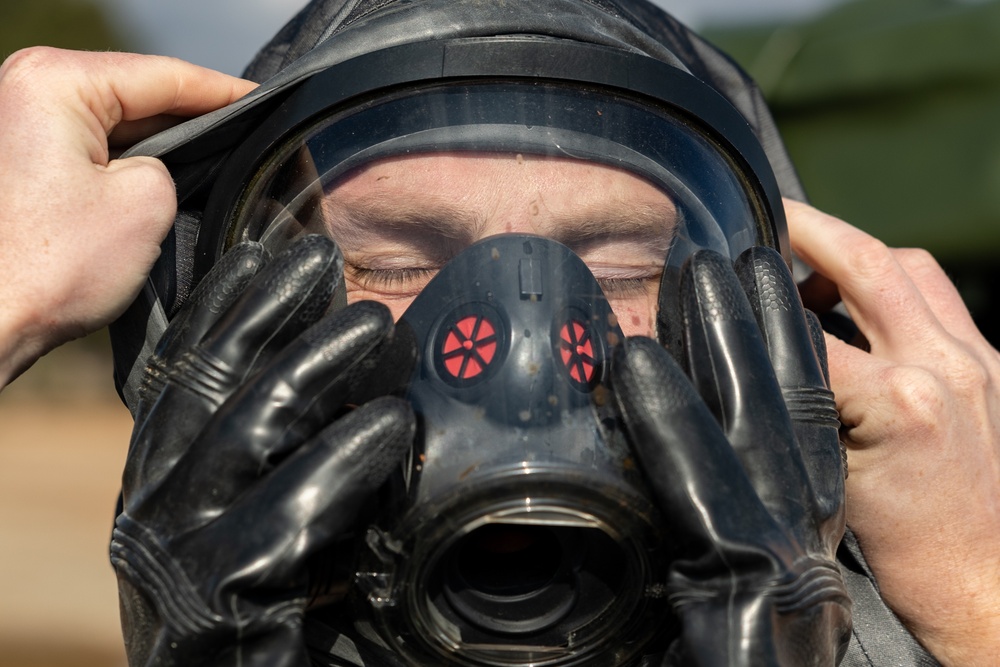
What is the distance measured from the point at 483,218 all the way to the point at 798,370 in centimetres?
52

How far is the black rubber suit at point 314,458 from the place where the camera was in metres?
1.27

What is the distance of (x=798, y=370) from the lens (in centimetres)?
158

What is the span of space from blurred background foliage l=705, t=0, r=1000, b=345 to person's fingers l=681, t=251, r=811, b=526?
4162 millimetres

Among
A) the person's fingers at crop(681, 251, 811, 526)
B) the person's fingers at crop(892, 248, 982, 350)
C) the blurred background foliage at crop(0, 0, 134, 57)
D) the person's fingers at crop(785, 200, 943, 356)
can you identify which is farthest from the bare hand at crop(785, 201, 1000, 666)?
the blurred background foliage at crop(0, 0, 134, 57)

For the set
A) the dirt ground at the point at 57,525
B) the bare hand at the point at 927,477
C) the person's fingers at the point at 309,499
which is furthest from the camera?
the dirt ground at the point at 57,525

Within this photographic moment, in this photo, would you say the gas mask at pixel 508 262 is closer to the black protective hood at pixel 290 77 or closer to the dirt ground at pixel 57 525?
the black protective hood at pixel 290 77

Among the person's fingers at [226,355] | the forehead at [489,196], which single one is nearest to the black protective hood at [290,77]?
the forehead at [489,196]

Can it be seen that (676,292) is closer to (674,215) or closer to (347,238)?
(674,215)

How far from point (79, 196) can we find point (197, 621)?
690 mm

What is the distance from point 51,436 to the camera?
1900 cm

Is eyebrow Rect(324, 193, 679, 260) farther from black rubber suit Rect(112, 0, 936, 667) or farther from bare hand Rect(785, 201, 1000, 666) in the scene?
bare hand Rect(785, 201, 1000, 666)

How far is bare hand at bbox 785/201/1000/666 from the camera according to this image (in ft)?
6.36

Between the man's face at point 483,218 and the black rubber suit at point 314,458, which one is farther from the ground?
the man's face at point 483,218

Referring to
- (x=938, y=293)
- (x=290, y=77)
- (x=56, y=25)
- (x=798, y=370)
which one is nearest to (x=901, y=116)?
(x=938, y=293)
